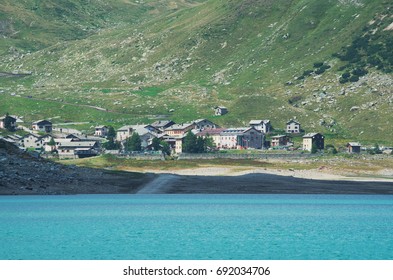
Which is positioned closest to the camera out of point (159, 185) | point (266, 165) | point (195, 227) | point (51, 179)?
point (195, 227)

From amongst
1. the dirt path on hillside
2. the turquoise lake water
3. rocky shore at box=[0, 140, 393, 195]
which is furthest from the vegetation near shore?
the turquoise lake water

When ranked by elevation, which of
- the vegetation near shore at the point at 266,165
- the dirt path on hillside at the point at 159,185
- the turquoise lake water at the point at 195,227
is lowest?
the turquoise lake water at the point at 195,227

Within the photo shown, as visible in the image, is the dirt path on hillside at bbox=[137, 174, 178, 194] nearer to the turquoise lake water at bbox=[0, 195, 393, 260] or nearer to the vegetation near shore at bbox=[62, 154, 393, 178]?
the turquoise lake water at bbox=[0, 195, 393, 260]

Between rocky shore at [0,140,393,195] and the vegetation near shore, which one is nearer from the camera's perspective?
rocky shore at [0,140,393,195]

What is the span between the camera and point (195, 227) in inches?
3553

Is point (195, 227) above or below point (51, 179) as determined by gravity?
below

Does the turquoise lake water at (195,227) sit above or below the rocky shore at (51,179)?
below

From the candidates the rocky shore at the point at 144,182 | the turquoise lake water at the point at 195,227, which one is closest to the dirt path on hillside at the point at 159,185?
the rocky shore at the point at 144,182

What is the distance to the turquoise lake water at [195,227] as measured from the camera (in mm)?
73375

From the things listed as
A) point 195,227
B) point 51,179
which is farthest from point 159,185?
point 195,227

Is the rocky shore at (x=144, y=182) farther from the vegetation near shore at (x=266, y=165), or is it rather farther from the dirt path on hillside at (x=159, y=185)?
the vegetation near shore at (x=266, y=165)

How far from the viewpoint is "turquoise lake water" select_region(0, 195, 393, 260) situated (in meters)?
73.4

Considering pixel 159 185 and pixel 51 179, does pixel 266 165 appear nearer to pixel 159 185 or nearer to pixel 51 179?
pixel 159 185
